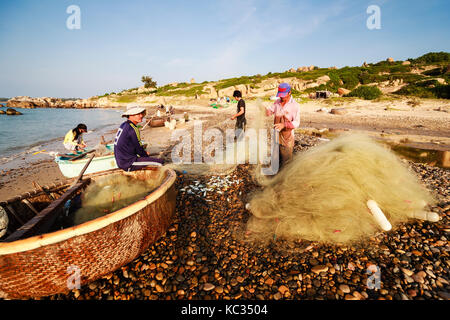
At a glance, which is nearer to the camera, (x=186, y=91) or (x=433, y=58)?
(x=433, y=58)

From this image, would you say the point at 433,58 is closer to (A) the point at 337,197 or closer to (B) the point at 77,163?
(A) the point at 337,197

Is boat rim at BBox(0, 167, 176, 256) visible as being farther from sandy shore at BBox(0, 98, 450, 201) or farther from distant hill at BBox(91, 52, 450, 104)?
distant hill at BBox(91, 52, 450, 104)

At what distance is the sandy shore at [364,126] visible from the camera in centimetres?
909

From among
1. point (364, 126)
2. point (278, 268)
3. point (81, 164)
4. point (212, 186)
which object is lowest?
point (278, 268)

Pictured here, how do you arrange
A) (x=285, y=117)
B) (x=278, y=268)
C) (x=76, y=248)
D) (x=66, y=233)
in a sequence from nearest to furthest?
(x=66, y=233), (x=76, y=248), (x=278, y=268), (x=285, y=117)

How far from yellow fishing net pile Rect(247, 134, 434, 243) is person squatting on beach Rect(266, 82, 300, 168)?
3.04ft

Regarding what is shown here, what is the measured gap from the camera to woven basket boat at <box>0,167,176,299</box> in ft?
7.38

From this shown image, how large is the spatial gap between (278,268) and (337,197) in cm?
172

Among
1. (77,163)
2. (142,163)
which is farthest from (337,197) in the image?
(77,163)

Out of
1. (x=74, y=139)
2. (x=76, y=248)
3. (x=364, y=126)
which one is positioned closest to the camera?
(x=76, y=248)

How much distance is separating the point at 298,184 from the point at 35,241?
4202 millimetres

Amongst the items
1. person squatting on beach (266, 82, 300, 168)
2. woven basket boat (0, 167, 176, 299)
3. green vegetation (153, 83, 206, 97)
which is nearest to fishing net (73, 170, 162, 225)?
woven basket boat (0, 167, 176, 299)

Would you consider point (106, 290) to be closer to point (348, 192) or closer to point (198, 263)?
point (198, 263)

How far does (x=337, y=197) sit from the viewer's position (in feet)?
11.6
